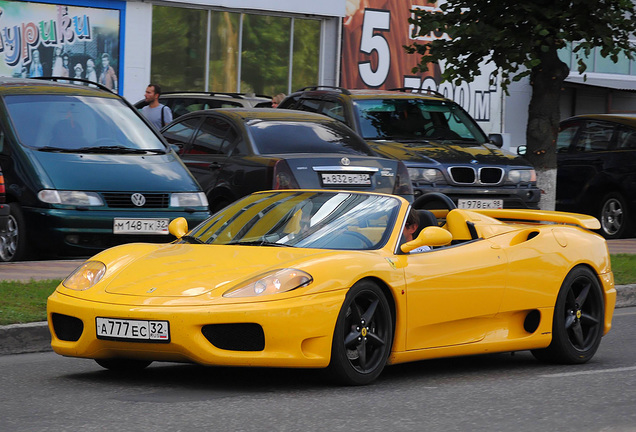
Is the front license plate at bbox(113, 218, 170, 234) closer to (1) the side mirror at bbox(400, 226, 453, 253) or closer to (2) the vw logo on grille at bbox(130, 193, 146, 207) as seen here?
(2) the vw logo on grille at bbox(130, 193, 146, 207)

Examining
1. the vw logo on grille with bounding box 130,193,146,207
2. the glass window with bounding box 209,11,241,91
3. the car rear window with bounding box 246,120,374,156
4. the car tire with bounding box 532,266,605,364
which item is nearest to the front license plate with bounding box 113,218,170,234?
the vw logo on grille with bounding box 130,193,146,207

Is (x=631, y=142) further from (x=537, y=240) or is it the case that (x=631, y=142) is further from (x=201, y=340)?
(x=201, y=340)

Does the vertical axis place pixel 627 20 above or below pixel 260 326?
above

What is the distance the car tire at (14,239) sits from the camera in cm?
1180

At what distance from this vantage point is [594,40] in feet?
48.9

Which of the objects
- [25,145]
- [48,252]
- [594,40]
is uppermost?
[594,40]

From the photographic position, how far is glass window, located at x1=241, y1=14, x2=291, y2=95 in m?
26.8

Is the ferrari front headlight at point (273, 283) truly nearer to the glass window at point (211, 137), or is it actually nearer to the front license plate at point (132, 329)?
the front license plate at point (132, 329)

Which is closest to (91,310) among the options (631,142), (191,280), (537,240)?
(191,280)

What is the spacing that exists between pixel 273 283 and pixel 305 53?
21751 mm

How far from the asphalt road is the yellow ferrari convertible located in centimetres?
19

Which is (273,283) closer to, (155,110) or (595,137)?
(155,110)

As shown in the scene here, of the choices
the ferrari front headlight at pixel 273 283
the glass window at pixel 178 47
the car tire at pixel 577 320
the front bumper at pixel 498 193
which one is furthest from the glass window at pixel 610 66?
the ferrari front headlight at pixel 273 283

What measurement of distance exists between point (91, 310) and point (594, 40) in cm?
978
